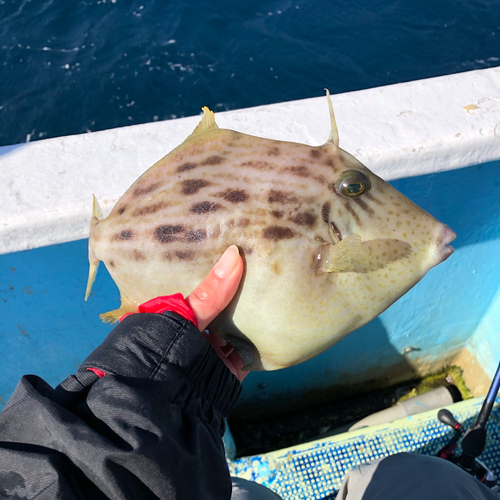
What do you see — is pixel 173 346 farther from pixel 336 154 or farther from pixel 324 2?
pixel 324 2

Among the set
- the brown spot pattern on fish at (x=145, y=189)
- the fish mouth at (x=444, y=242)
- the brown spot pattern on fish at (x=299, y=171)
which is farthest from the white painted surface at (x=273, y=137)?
the brown spot pattern on fish at (x=299, y=171)

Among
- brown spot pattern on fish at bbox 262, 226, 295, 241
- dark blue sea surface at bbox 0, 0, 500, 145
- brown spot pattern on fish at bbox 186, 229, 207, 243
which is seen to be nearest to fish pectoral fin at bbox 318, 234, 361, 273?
brown spot pattern on fish at bbox 262, 226, 295, 241

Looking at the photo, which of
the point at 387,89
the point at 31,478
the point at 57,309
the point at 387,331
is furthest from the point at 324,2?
the point at 31,478

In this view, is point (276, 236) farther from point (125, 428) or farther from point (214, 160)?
point (125, 428)

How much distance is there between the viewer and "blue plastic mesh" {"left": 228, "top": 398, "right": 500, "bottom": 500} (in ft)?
7.64

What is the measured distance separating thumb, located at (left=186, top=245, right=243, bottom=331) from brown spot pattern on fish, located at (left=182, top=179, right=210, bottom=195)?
0.19 metres

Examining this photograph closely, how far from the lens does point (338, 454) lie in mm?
2398

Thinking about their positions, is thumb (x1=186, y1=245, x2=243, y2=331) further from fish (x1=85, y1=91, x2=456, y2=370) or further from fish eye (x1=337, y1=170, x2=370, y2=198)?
fish eye (x1=337, y1=170, x2=370, y2=198)

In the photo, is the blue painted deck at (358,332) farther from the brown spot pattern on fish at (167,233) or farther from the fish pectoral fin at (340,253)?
the fish pectoral fin at (340,253)

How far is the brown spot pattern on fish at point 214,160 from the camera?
132 centimetres

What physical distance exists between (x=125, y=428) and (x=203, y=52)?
5816 mm

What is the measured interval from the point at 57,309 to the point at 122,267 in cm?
96

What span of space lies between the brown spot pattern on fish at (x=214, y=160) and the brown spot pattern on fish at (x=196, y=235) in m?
0.20

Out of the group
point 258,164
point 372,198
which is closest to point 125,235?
point 258,164
